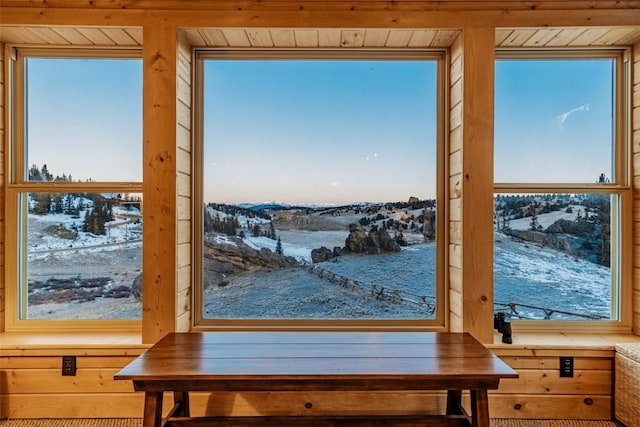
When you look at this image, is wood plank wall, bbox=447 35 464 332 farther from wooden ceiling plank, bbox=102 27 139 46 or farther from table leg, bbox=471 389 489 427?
wooden ceiling plank, bbox=102 27 139 46

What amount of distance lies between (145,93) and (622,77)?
2862 millimetres

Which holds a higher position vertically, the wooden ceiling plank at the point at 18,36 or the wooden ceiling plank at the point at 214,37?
the wooden ceiling plank at the point at 18,36

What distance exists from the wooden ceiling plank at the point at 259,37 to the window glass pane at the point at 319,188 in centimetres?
13

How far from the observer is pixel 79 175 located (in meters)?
2.34

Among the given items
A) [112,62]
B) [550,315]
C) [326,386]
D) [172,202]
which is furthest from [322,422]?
[112,62]

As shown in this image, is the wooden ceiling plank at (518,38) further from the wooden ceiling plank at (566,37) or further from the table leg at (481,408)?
the table leg at (481,408)

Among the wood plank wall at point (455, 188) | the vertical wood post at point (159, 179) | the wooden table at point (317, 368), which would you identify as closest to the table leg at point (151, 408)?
the wooden table at point (317, 368)

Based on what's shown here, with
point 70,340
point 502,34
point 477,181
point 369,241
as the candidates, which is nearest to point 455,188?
point 477,181

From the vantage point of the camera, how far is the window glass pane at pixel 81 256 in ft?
7.60

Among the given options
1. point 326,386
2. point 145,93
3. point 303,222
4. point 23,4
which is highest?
point 23,4

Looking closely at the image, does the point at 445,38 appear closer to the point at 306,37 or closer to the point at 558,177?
the point at 306,37

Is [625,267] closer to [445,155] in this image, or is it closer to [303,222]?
[445,155]

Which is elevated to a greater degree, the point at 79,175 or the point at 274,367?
the point at 79,175

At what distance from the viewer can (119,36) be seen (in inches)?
85.8
